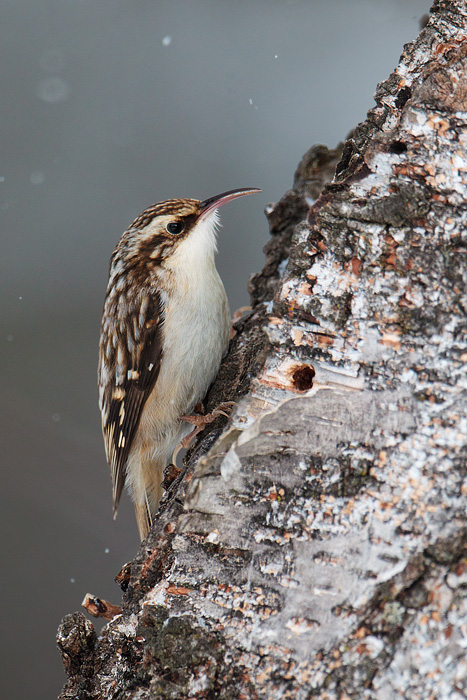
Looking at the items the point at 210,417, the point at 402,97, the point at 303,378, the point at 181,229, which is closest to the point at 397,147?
the point at 402,97

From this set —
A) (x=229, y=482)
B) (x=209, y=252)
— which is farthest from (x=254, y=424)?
(x=209, y=252)

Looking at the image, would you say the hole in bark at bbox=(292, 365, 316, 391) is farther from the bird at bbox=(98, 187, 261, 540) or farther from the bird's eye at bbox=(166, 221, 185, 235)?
the bird's eye at bbox=(166, 221, 185, 235)

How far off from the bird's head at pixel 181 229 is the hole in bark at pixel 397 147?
0.78 meters

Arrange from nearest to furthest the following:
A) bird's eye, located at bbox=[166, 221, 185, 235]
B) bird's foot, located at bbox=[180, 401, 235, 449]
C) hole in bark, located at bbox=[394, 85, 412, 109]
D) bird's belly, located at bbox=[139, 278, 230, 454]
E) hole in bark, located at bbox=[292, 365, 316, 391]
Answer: hole in bark, located at bbox=[292, 365, 316, 391] → hole in bark, located at bbox=[394, 85, 412, 109] → bird's foot, located at bbox=[180, 401, 235, 449] → bird's belly, located at bbox=[139, 278, 230, 454] → bird's eye, located at bbox=[166, 221, 185, 235]

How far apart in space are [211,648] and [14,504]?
2026 millimetres

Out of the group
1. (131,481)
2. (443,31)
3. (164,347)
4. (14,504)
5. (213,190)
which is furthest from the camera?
(213,190)

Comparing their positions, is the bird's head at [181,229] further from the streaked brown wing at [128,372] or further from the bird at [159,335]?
the streaked brown wing at [128,372]

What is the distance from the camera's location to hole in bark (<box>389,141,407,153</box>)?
977 mm

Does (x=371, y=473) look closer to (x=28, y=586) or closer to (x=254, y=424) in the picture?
(x=254, y=424)

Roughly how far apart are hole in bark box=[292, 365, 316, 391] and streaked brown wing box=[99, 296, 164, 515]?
2.65ft

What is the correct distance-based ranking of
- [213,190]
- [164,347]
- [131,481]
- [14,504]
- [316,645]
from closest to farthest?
1. [316,645]
2. [164,347]
3. [131,481]
4. [14,504]
5. [213,190]

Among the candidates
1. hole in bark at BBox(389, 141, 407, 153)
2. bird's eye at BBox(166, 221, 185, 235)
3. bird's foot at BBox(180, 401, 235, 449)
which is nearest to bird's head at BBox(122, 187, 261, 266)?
bird's eye at BBox(166, 221, 185, 235)

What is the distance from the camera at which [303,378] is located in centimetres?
95

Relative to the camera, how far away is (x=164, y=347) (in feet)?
5.57
